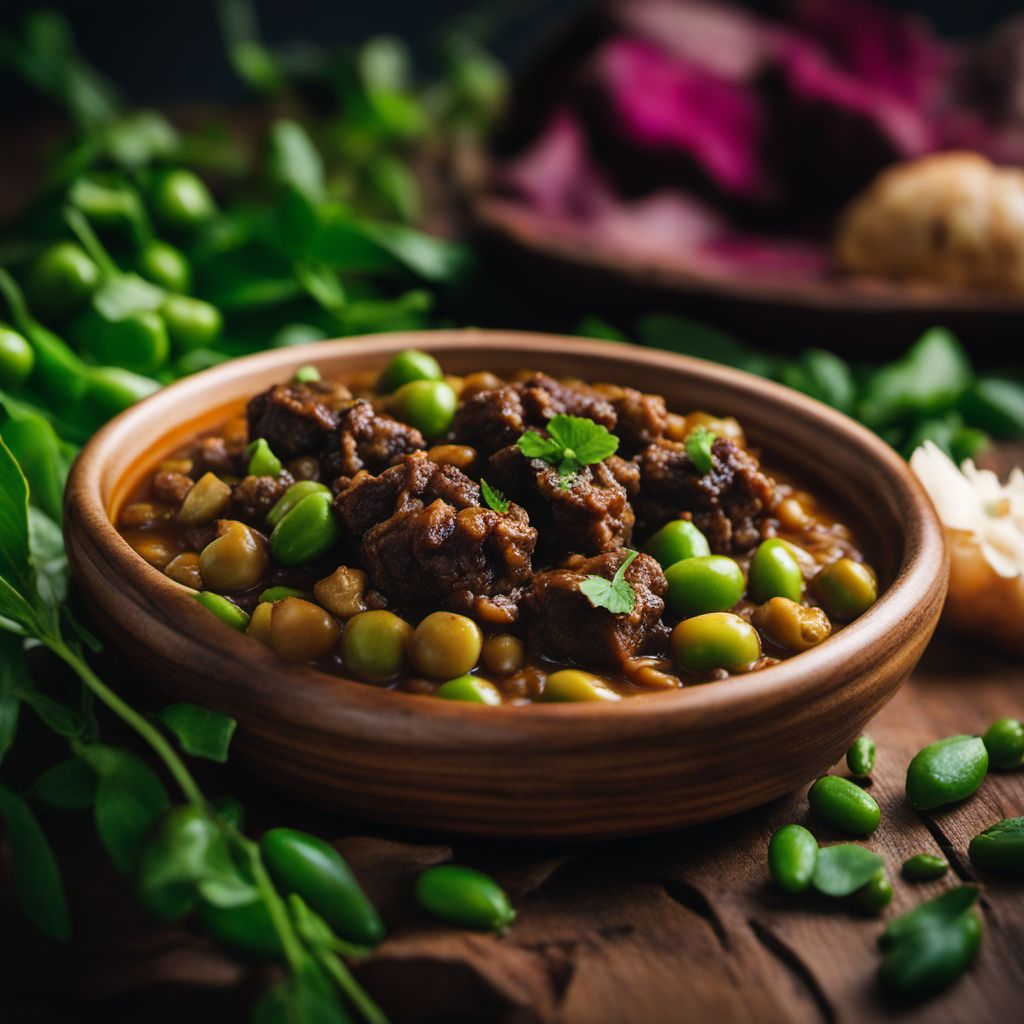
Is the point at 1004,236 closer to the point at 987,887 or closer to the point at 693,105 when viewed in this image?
the point at 693,105

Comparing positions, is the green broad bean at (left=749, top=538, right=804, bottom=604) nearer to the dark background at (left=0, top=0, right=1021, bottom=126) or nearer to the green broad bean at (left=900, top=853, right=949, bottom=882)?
the green broad bean at (left=900, top=853, right=949, bottom=882)

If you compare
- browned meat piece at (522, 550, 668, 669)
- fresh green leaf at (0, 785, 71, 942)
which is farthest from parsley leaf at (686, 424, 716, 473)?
fresh green leaf at (0, 785, 71, 942)

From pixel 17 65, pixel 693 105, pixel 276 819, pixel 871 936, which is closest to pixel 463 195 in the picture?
pixel 693 105

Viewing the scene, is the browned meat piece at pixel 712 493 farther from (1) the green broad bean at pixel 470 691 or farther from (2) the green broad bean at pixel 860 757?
(1) the green broad bean at pixel 470 691

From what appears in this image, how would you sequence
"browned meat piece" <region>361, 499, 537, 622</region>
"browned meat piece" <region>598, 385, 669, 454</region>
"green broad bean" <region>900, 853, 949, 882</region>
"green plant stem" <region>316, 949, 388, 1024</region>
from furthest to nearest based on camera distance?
"browned meat piece" <region>598, 385, 669, 454</region>, "browned meat piece" <region>361, 499, 537, 622</region>, "green broad bean" <region>900, 853, 949, 882</region>, "green plant stem" <region>316, 949, 388, 1024</region>

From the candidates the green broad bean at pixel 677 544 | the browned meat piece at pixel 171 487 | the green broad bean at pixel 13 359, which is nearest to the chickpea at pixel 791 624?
the green broad bean at pixel 677 544

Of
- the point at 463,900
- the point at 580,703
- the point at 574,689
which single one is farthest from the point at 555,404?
the point at 463,900
